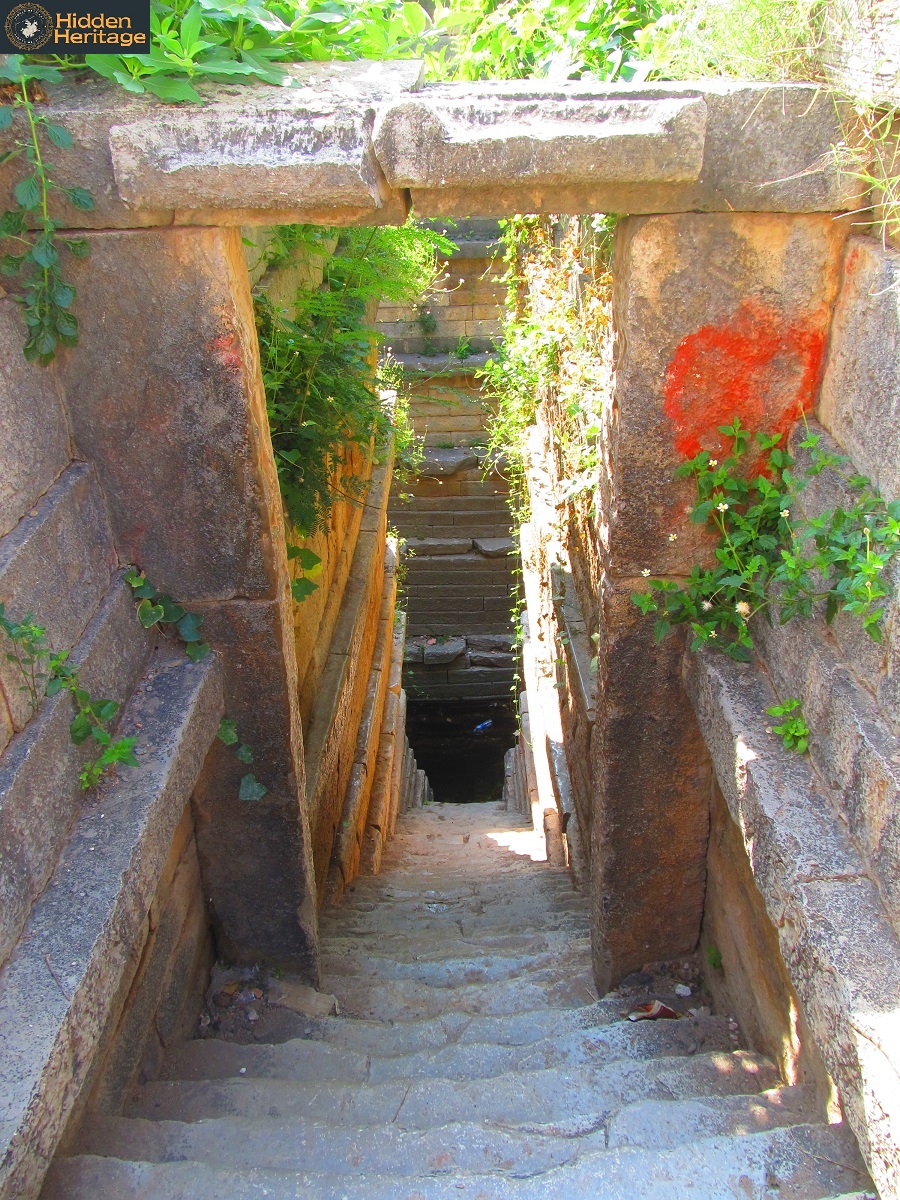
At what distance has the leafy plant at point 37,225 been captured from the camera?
2107 mm

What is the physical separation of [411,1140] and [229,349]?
2.21 meters

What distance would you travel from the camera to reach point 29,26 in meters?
2.14

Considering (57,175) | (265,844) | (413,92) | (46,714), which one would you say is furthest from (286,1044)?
(413,92)

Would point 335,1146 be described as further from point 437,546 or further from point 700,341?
point 437,546

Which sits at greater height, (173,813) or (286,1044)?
(173,813)

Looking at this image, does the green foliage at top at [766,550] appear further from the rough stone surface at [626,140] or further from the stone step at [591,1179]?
the stone step at [591,1179]

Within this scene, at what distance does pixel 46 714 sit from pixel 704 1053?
7.69ft

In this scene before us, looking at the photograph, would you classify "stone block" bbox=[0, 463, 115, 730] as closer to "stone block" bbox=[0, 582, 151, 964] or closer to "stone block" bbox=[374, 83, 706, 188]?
"stone block" bbox=[0, 582, 151, 964]

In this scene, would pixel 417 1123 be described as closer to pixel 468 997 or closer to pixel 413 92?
pixel 468 997

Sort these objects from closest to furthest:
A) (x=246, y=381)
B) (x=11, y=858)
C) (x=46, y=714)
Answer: (x=11, y=858) < (x=46, y=714) < (x=246, y=381)

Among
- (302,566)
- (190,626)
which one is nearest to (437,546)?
(302,566)

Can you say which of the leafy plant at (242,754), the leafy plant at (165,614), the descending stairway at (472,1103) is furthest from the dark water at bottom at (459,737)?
the leafy plant at (165,614)

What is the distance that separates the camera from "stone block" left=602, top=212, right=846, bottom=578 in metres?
2.33

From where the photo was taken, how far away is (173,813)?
241 centimetres
